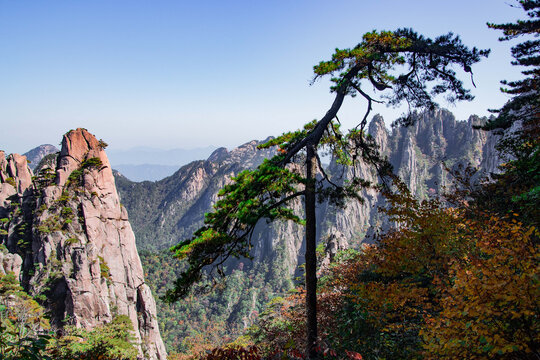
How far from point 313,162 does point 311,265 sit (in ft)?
9.32

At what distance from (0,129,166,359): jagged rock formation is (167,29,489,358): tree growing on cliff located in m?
30.6

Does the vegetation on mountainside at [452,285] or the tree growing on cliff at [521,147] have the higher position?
Result: the tree growing on cliff at [521,147]

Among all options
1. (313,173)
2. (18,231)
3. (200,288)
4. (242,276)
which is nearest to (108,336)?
(18,231)

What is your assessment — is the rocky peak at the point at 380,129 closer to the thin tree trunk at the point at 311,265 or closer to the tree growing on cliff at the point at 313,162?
the tree growing on cliff at the point at 313,162

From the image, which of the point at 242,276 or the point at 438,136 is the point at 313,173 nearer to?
the point at 242,276

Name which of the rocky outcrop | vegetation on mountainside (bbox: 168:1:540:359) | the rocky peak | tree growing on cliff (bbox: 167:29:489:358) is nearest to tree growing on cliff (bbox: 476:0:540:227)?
vegetation on mountainside (bbox: 168:1:540:359)

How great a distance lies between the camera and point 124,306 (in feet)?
116

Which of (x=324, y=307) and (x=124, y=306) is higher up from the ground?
(x=324, y=307)

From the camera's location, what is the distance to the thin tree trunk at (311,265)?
277 inches

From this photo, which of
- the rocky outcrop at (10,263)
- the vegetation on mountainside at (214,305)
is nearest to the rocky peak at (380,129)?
the vegetation on mountainside at (214,305)

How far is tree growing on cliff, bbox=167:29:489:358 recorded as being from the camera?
265 inches

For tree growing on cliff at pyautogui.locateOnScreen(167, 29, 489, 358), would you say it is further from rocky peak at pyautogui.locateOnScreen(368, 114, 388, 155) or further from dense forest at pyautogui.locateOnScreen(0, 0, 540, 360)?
rocky peak at pyautogui.locateOnScreen(368, 114, 388, 155)

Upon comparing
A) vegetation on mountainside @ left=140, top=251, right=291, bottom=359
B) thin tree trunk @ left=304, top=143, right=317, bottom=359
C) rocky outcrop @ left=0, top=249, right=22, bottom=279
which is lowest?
vegetation on mountainside @ left=140, top=251, right=291, bottom=359

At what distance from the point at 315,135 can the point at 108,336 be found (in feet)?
92.1
